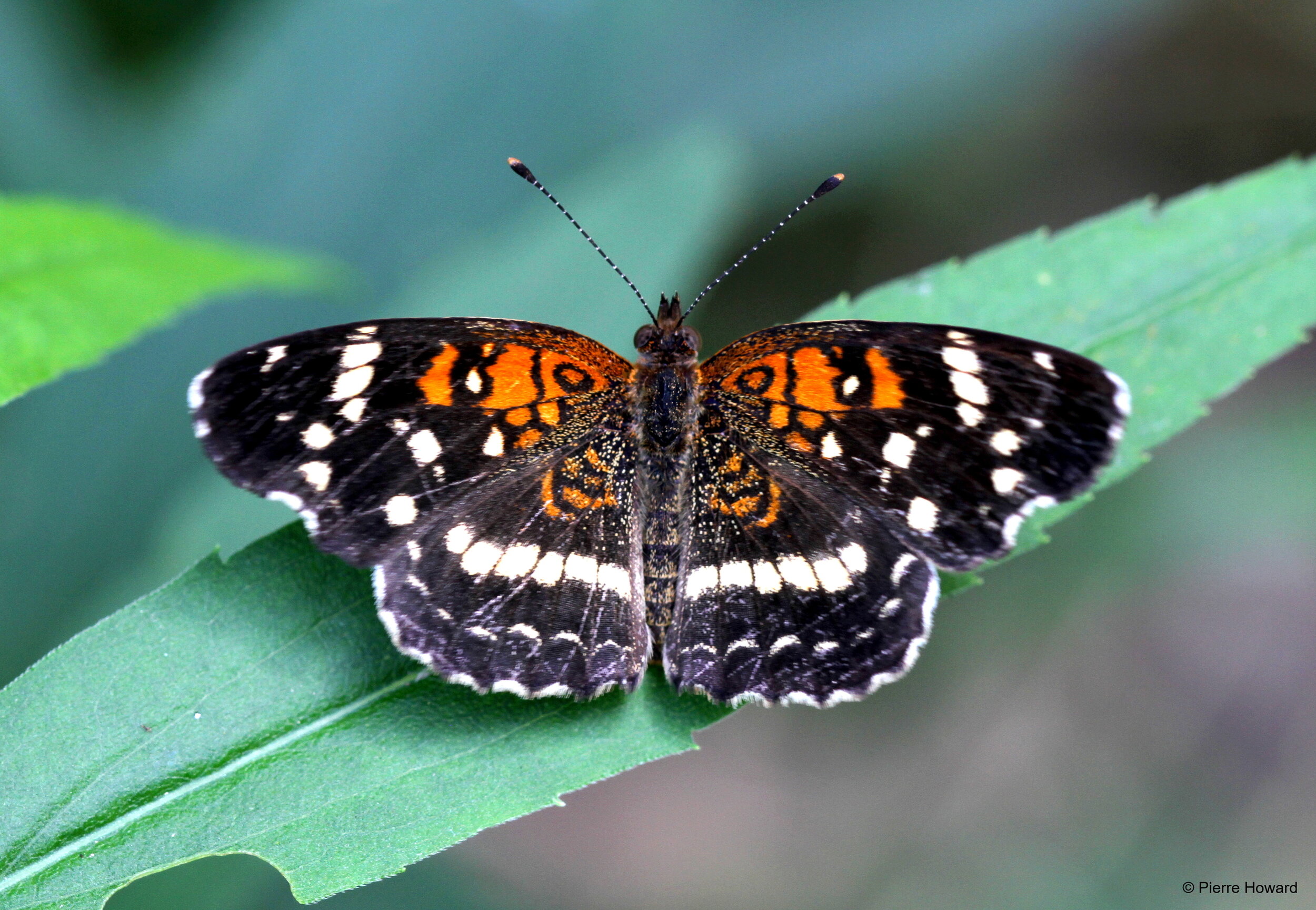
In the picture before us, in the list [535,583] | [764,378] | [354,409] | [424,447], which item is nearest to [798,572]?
[764,378]

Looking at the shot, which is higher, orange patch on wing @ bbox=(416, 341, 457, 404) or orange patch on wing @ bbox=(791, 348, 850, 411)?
orange patch on wing @ bbox=(416, 341, 457, 404)

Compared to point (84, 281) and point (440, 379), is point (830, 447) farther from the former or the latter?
point (84, 281)

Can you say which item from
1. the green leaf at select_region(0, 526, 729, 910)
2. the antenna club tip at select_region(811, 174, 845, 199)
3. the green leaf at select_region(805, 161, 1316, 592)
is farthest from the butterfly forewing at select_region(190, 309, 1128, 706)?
the antenna club tip at select_region(811, 174, 845, 199)

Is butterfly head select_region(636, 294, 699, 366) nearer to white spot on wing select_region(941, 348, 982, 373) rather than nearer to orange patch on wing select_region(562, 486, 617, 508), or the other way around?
orange patch on wing select_region(562, 486, 617, 508)

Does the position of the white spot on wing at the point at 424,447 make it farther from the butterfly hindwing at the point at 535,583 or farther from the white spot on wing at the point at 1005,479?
the white spot on wing at the point at 1005,479

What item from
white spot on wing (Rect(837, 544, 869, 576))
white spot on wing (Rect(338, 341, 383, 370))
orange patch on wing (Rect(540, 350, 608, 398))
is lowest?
white spot on wing (Rect(837, 544, 869, 576))

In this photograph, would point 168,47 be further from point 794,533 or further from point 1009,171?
point 1009,171
